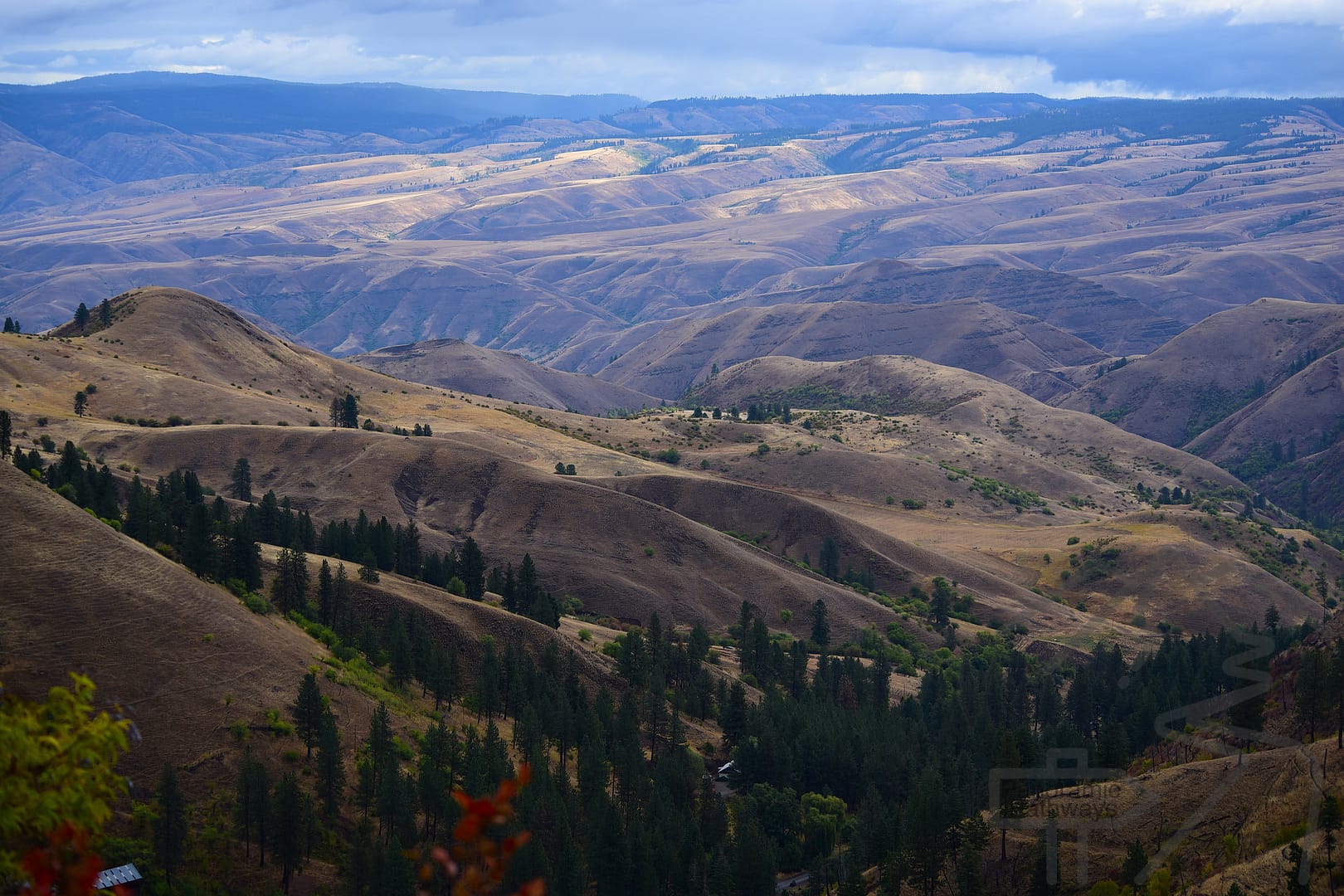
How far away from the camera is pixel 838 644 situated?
143 meters

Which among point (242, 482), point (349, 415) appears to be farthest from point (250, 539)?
point (349, 415)

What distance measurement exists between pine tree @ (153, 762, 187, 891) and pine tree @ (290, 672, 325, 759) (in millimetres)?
11879

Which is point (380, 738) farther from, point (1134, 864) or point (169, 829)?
point (1134, 864)

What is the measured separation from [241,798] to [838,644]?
8755 centimetres

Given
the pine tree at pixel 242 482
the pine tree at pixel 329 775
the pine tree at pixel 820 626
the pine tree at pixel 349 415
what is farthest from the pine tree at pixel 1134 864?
the pine tree at pixel 349 415

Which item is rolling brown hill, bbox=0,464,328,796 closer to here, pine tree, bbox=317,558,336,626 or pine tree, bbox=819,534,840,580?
pine tree, bbox=317,558,336,626

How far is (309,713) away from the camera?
73.7 meters

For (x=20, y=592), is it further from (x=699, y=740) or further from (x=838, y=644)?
(x=838, y=644)

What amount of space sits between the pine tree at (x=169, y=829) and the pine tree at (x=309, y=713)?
39.0 feet

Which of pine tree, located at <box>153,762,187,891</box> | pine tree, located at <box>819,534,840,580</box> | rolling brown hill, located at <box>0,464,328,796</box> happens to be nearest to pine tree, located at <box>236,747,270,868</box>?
pine tree, located at <box>153,762,187,891</box>

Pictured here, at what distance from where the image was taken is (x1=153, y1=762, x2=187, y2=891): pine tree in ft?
199

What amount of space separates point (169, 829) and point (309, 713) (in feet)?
44.6

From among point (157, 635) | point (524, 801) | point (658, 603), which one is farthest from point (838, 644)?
point (157, 635)

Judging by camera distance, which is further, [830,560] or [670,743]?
[830,560]
